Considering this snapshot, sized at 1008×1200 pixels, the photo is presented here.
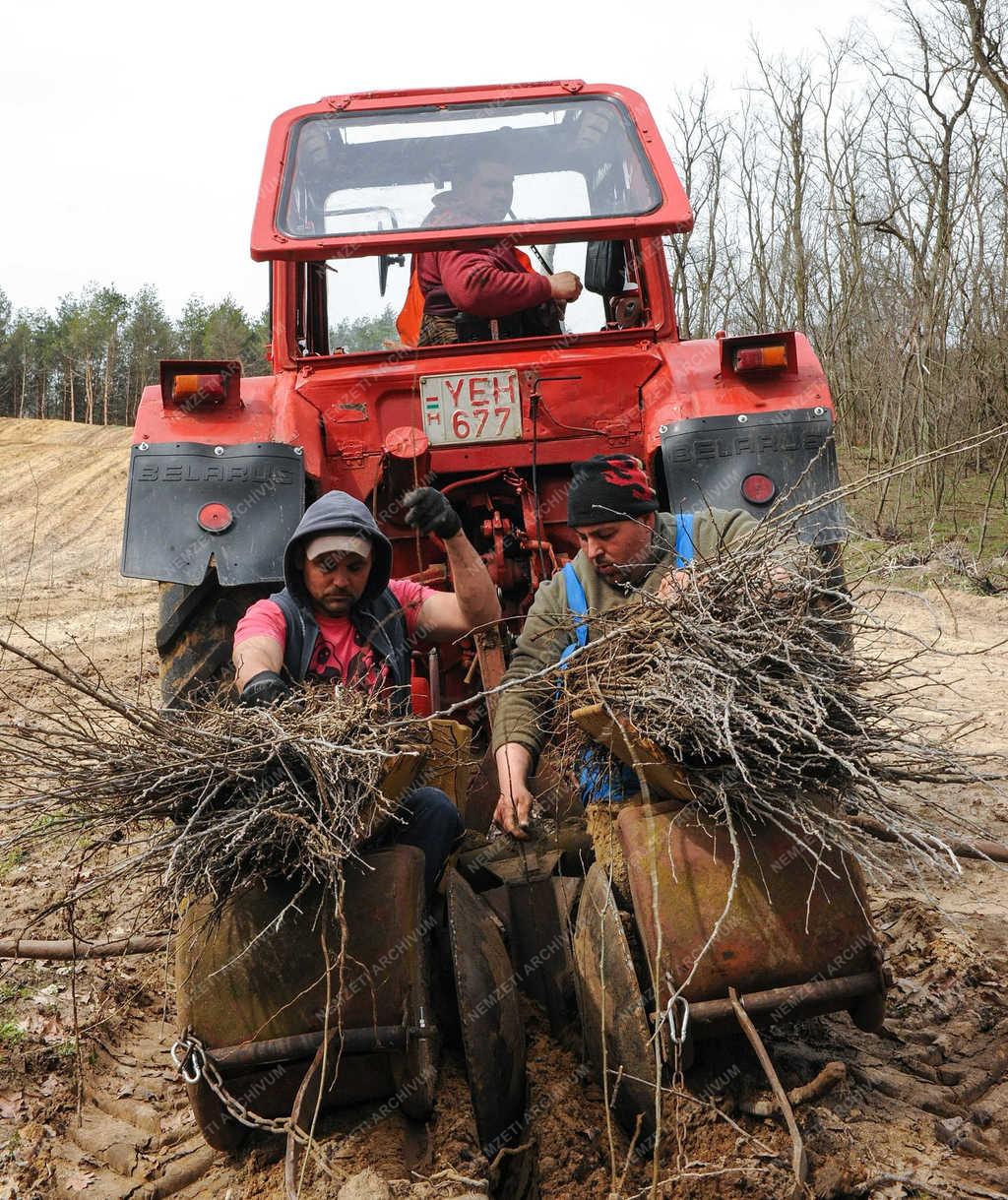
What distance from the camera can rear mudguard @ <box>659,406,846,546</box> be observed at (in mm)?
3252

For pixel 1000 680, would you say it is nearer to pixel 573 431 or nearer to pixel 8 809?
pixel 573 431

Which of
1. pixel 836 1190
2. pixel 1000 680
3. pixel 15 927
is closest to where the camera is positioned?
pixel 836 1190

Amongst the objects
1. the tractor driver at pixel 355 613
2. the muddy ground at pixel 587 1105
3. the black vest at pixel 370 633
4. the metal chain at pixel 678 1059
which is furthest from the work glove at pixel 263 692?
the metal chain at pixel 678 1059

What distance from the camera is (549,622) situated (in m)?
2.85

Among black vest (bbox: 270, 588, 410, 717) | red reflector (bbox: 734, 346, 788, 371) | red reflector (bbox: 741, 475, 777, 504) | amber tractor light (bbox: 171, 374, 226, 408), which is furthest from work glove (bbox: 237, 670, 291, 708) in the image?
red reflector (bbox: 734, 346, 788, 371)

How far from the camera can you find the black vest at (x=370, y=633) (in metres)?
2.76

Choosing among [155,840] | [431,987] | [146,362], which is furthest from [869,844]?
[146,362]

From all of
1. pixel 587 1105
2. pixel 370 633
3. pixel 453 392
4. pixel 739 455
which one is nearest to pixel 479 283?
pixel 453 392

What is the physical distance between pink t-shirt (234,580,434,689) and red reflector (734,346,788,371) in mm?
1390

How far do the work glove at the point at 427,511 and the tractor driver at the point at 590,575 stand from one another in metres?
0.33

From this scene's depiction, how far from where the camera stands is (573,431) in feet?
Result: 11.9

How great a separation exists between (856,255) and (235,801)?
2070 centimetres

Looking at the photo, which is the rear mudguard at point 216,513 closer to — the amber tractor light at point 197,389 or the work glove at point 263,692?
the amber tractor light at point 197,389

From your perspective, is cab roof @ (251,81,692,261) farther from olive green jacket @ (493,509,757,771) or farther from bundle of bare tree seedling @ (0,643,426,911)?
bundle of bare tree seedling @ (0,643,426,911)
